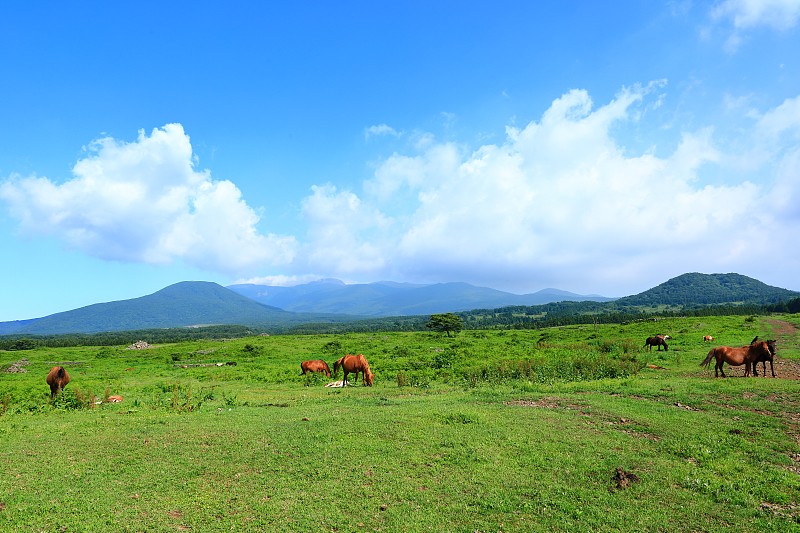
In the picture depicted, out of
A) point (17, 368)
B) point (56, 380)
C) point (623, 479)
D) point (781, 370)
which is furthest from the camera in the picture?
point (17, 368)

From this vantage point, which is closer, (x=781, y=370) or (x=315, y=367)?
(x=781, y=370)

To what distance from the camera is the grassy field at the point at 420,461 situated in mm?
7512

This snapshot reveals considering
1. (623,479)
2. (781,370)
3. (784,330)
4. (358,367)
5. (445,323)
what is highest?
(358,367)

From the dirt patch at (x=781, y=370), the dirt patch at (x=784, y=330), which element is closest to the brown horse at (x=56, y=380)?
the dirt patch at (x=781, y=370)

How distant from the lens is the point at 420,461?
9.88 m

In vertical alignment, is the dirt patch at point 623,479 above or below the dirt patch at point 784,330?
above

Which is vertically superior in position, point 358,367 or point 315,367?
point 358,367

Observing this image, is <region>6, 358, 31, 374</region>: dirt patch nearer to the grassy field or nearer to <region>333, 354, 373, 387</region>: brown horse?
the grassy field

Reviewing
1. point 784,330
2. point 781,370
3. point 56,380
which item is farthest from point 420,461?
point 784,330

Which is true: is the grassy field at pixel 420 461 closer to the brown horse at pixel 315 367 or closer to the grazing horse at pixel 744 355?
the grazing horse at pixel 744 355

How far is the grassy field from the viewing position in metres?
7.51

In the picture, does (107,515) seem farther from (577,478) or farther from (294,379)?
(294,379)

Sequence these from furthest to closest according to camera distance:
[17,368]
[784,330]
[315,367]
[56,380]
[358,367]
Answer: [784,330] → [17,368] → [315,367] → [358,367] → [56,380]

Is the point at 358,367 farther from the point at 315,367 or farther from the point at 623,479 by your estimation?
the point at 623,479
